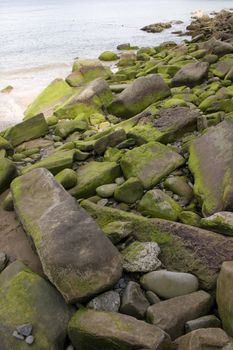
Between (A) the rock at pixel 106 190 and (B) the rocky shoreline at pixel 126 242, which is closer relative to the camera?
(B) the rocky shoreline at pixel 126 242

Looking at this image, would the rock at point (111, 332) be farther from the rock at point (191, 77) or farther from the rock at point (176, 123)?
the rock at point (191, 77)

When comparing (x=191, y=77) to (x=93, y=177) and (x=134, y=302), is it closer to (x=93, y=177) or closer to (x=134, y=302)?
(x=93, y=177)

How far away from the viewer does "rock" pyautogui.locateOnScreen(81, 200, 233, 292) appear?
373 cm

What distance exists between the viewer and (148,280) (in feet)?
12.3

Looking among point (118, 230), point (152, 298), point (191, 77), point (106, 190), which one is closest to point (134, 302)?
point (152, 298)

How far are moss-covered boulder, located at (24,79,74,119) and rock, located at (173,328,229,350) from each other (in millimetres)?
8031

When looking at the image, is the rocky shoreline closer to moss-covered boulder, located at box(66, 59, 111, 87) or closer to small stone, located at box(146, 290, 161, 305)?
small stone, located at box(146, 290, 161, 305)

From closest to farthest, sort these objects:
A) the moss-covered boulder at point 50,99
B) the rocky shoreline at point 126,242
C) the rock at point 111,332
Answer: the rock at point 111,332
the rocky shoreline at point 126,242
the moss-covered boulder at point 50,99

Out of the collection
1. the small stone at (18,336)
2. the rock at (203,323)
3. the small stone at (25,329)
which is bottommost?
the small stone at (18,336)

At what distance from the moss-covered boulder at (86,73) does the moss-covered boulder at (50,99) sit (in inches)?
26.6

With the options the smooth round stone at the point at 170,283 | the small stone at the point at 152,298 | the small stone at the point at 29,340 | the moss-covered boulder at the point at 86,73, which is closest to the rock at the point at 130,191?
the smooth round stone at the point at 170,283

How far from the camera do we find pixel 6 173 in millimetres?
5961

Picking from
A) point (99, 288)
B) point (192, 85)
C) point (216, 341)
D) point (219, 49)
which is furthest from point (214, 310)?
point (219, 49)

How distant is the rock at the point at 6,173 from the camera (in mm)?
5923
